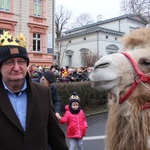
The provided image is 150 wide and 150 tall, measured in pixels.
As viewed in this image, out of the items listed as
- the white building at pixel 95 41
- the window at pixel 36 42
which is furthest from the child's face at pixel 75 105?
the white building at pixel 95 41

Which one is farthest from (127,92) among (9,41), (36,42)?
(36,42)

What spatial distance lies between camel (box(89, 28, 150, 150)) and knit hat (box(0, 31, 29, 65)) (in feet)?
2.16

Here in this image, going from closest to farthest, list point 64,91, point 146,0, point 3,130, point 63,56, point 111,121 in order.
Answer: point 3,130, point 111,121, point 64,91, point 146,0, point 63,56

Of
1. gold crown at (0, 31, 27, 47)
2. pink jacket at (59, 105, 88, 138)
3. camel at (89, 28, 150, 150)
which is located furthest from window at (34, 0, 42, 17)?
camel at (89, 28, 150, 150)

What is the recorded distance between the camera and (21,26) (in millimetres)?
23703

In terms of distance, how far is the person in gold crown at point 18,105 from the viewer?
2271mm

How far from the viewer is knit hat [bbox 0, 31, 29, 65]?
236 centimetres

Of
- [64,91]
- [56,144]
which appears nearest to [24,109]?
[56,144]

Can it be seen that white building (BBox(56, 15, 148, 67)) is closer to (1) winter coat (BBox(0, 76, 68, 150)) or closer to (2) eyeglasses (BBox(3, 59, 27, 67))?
(1) winter coat (BBox(0, 76, 68, 150))

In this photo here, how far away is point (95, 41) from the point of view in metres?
35.1

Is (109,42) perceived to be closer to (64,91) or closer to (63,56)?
(63,56)

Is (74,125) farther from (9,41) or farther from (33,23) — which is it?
(33,23)

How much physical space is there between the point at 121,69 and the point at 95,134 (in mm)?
6150

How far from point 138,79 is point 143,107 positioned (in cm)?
25
